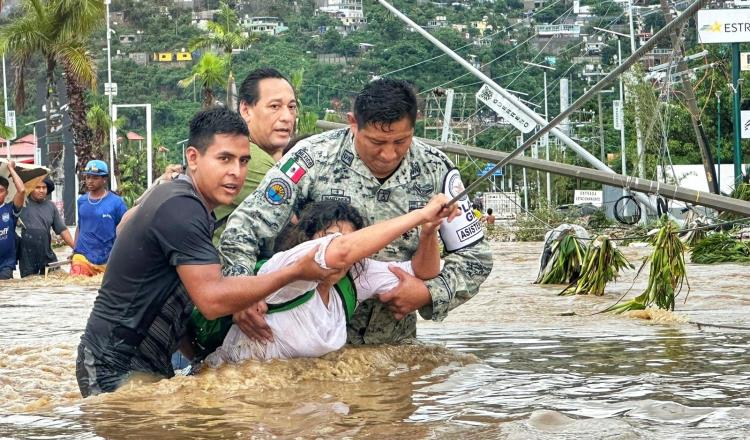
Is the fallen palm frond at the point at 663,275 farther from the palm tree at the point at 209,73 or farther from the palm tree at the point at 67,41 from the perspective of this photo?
the palm tree at the point at 209,73

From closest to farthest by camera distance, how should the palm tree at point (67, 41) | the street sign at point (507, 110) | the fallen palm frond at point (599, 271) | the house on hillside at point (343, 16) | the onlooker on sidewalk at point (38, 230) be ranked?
1. the fallen palm frond at point (599, 271)
2. the onlooker on sidewalk at point (38, 230)
3. the street sign at point (507, 110)
4. the palm tree at point (67, 41)
5. the house on hillside at point (343, 16)

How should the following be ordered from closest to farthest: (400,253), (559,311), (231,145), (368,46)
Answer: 1. (231,145)
2. (400,253)
3. (559,311)
4. (368,46)

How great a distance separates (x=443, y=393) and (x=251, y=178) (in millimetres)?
1636

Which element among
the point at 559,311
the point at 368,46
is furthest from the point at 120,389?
the point at 368,46

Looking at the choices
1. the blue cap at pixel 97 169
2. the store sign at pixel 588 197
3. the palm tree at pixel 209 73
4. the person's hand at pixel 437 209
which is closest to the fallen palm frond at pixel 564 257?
the blue cap at pixel 97 169

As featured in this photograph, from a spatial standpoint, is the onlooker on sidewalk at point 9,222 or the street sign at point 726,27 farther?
the street sign at point 726,27

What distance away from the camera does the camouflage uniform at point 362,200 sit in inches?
231

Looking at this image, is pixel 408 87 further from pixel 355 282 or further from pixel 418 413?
pixel 418 413

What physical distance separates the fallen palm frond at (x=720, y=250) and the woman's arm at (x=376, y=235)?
14.7 m

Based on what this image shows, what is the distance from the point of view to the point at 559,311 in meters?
11.2

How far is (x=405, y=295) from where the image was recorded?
591 cm

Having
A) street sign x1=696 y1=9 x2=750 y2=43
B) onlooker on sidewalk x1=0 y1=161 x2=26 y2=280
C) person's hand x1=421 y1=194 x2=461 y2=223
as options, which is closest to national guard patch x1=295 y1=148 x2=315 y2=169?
person's hand x1=421 y1=194 x2=461 y2=223

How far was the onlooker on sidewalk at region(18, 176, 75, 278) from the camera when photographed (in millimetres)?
16906

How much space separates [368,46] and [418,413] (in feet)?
410
